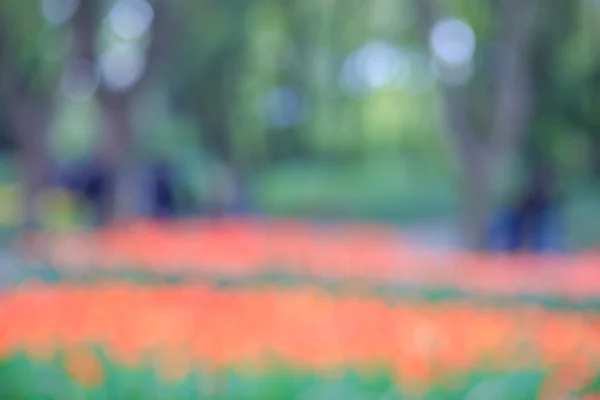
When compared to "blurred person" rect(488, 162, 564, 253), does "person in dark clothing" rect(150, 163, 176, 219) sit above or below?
below

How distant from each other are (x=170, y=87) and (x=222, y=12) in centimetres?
123

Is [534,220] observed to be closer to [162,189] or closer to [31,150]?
[31,150]

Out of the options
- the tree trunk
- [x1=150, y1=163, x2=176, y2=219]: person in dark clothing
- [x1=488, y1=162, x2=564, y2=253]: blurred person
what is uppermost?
the tree trunk

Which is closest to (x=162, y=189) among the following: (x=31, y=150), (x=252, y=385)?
(x=31, y=150)

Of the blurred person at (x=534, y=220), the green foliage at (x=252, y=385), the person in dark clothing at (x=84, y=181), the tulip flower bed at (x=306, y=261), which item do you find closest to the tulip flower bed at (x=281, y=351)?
the green foliage at (x=252, y=385)

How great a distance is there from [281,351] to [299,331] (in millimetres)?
331

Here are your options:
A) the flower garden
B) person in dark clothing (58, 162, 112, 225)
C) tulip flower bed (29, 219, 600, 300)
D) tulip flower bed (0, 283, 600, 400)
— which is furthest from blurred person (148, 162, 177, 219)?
tulip flower bed (0, 283, 600, 400)

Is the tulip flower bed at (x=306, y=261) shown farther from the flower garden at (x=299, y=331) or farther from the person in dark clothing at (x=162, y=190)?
the person in dark clothing at (x=162, y=190)

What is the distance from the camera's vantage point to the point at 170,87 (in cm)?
911

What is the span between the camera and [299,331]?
2578 millimetres

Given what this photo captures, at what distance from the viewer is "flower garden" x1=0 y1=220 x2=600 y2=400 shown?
79.3 inches

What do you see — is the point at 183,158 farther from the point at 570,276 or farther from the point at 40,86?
the point at 570,276

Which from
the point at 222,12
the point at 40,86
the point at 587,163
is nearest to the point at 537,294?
the point at 587,163

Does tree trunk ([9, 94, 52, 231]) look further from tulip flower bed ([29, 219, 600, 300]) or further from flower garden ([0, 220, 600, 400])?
flower garden ([0, 220, 600, 400])
